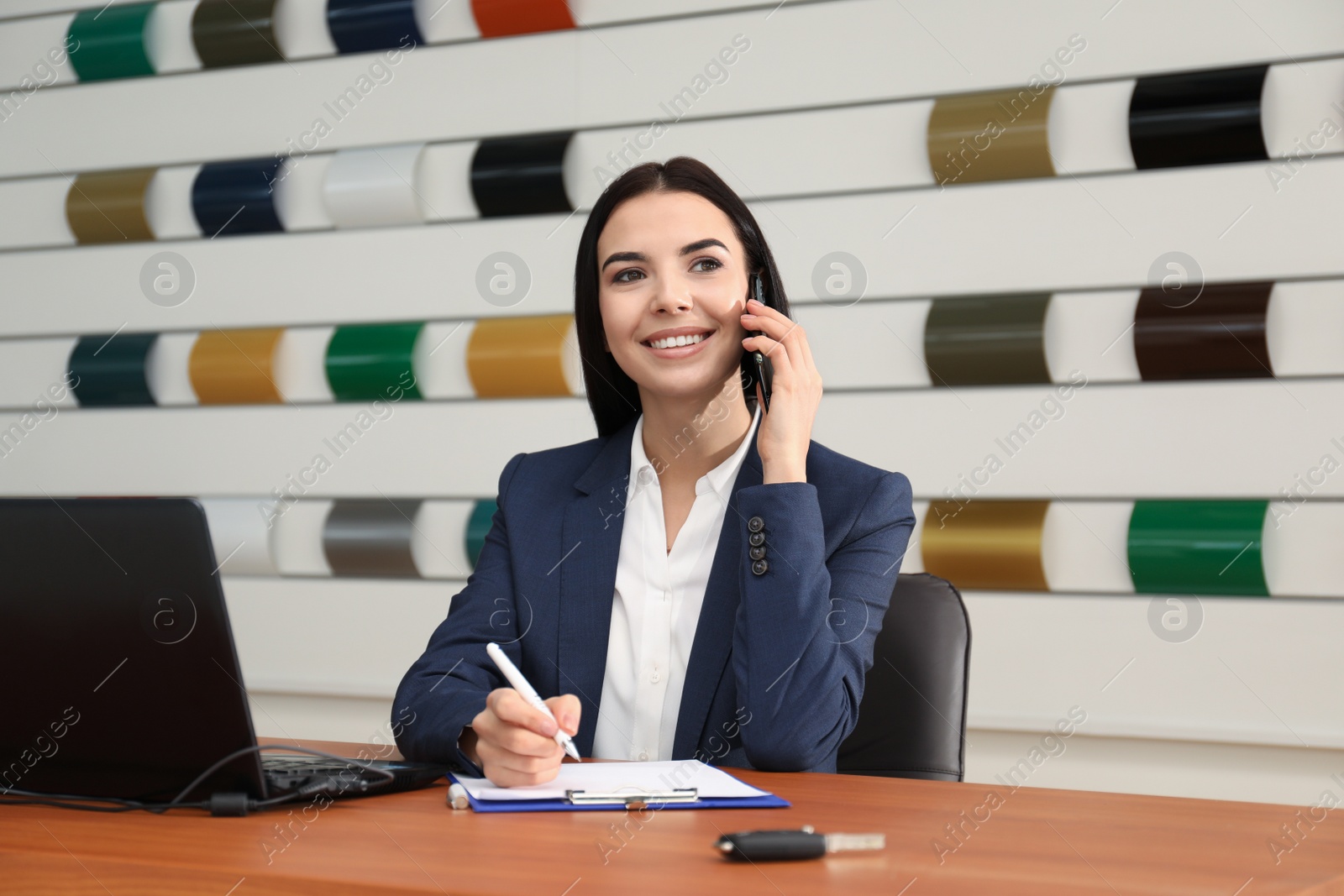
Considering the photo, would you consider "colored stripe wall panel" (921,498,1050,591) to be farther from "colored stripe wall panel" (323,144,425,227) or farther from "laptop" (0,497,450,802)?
"laptop" (0,497,450,802)

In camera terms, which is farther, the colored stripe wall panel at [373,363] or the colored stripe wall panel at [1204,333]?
the colored stripe wall panel at [373,363]

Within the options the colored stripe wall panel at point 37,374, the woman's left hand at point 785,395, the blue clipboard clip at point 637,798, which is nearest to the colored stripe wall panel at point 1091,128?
the woman's left hand at point 785,395

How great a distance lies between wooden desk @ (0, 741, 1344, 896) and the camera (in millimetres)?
857

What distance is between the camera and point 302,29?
11.0 ft

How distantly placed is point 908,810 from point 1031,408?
1.68 metres

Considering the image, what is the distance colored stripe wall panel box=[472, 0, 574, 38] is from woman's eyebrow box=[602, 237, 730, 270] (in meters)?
1.44

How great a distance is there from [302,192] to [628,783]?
2.65 metres

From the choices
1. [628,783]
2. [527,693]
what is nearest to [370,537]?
[527,693]

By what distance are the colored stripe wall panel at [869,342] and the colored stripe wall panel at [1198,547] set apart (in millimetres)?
597

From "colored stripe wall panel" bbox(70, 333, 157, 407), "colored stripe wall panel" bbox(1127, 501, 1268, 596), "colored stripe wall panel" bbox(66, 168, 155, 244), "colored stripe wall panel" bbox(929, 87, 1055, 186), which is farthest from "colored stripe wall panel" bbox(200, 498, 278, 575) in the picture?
"colored stripe wall panel" bbox(1127, 501, 1268, 596)

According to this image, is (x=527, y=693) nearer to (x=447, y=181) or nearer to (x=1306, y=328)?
(x=1306, y=328)

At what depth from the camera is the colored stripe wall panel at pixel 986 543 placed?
2.58 m

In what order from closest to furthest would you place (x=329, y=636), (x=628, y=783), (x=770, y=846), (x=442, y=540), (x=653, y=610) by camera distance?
(x=770, y=846), (x=628, y=783), (x=653, y=610), (x=442, y=540), (x=329, y=636)

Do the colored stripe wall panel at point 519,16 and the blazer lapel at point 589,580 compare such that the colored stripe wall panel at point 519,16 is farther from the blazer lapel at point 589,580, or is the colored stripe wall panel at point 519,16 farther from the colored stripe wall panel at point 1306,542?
the colored stripe wall panel at point 1306,542
